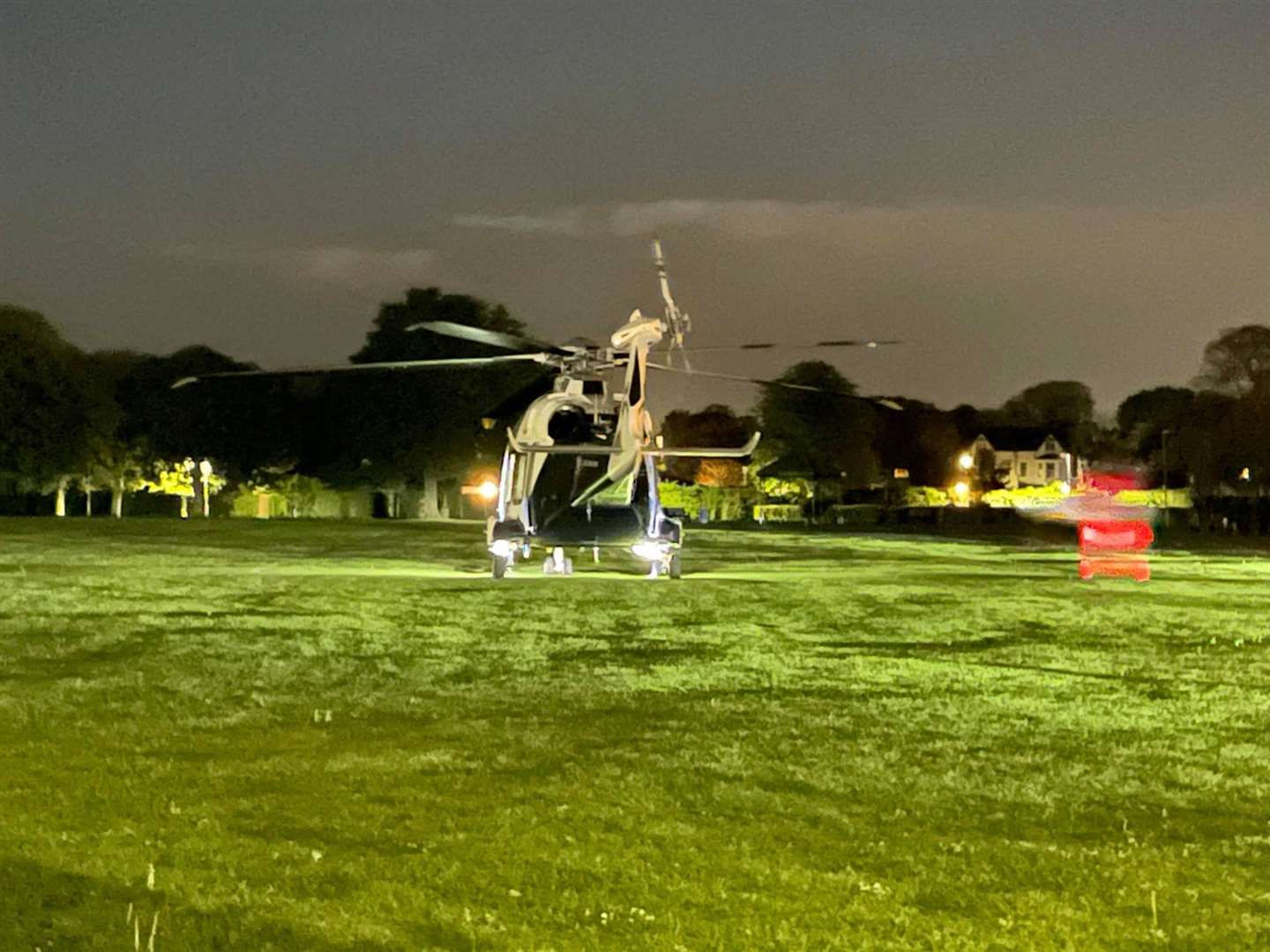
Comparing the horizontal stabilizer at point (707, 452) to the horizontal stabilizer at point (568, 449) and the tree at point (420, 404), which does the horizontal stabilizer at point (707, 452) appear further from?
the tree at point (420, 404)

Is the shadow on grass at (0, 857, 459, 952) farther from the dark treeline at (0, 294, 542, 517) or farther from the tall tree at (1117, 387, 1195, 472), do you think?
the tall tree at (1117, 387, 1195, 472)

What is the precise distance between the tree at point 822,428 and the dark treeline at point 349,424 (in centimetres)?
14

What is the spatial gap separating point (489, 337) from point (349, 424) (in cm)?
6641

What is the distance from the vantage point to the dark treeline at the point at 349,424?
74125mm

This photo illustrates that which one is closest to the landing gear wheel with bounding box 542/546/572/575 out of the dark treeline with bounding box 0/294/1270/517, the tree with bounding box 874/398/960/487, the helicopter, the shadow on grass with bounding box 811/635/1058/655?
the helicopter

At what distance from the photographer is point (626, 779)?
794 centimetres

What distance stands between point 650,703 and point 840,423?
99992 millimetres

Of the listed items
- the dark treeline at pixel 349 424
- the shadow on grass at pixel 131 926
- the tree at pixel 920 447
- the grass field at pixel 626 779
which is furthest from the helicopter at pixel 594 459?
the tree at pixel 920 447

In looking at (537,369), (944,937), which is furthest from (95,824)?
(537,369)

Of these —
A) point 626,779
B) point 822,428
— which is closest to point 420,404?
point 822,428

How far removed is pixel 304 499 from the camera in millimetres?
92500

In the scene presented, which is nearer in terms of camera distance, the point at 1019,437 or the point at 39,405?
the point at 39,405

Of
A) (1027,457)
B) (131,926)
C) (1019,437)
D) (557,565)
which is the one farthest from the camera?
(1019,437)

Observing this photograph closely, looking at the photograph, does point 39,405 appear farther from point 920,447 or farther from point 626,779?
point 920,447
